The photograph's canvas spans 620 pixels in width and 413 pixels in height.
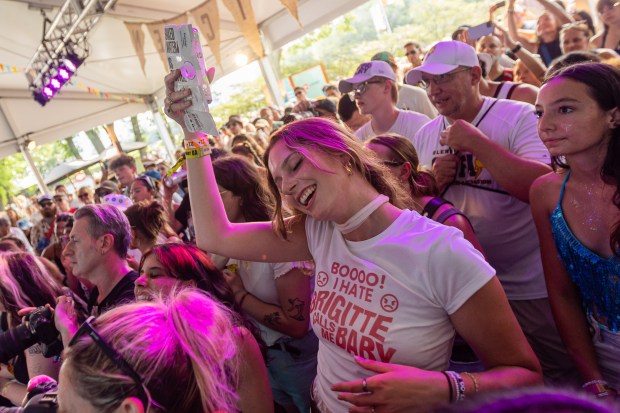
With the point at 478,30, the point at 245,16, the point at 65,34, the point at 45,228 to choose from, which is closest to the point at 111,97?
the point at 65,34

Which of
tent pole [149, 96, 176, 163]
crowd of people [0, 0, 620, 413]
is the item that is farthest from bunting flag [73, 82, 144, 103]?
crowd of people [0, 0, 620, 413]

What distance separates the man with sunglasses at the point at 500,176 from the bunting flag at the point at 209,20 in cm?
644

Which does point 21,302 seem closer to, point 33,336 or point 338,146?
point 33,336

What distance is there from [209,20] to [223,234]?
7110mm

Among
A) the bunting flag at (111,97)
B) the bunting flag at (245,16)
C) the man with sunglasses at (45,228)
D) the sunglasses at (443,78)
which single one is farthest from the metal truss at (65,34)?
the sunglasses at (443,78)

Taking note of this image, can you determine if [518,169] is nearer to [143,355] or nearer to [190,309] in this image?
[190,309]

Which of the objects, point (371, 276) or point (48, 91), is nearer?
point (371, 276)

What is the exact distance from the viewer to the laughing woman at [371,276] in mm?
1003

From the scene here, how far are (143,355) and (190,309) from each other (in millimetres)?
185

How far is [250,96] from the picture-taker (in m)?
25.2

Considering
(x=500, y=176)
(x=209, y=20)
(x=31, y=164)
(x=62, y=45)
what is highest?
(x=62, y=45)

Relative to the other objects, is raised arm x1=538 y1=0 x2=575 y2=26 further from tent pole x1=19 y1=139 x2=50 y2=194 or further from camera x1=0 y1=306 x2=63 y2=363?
tent pole x1=19 y1=139 x2=50 y2=194

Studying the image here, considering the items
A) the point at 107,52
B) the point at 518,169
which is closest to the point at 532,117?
the point at 518,169

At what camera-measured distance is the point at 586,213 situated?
1.28 meters
